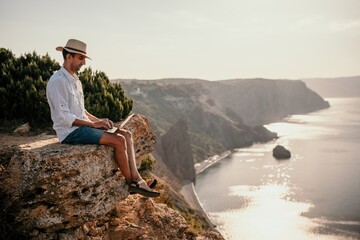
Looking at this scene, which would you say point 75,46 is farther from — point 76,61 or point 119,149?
point 119,149

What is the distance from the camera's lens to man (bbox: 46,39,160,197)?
7.40 metres

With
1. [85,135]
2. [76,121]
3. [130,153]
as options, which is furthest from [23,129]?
[130,153]

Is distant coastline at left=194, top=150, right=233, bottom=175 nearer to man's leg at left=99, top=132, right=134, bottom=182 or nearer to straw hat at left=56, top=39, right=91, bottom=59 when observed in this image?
man's leg at left=99, top=132, right=134, bottom=182

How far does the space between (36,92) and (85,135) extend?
515 cm

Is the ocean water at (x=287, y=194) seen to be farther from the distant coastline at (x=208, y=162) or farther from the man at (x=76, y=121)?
the man at (x=76, y=121)

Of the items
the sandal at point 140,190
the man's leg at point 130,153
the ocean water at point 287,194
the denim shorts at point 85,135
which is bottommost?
the ocean water at point 287,194

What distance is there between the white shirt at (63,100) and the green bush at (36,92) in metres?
4.37

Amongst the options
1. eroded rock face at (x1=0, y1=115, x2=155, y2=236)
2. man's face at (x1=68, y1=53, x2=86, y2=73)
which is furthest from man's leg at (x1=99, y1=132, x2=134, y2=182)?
man's face at (x1=68, y1=53, x2=86, y2=73)

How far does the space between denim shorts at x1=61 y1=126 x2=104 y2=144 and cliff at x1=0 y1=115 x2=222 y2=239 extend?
181mm

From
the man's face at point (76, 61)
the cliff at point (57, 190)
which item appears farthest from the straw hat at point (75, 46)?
the cliff at point (57, 190)

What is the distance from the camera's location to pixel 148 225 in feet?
33.6

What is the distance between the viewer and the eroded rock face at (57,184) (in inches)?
281

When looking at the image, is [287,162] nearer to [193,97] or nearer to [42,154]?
[193,97]

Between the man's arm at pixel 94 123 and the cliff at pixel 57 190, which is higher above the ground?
the man's arm at pixel 94 123
